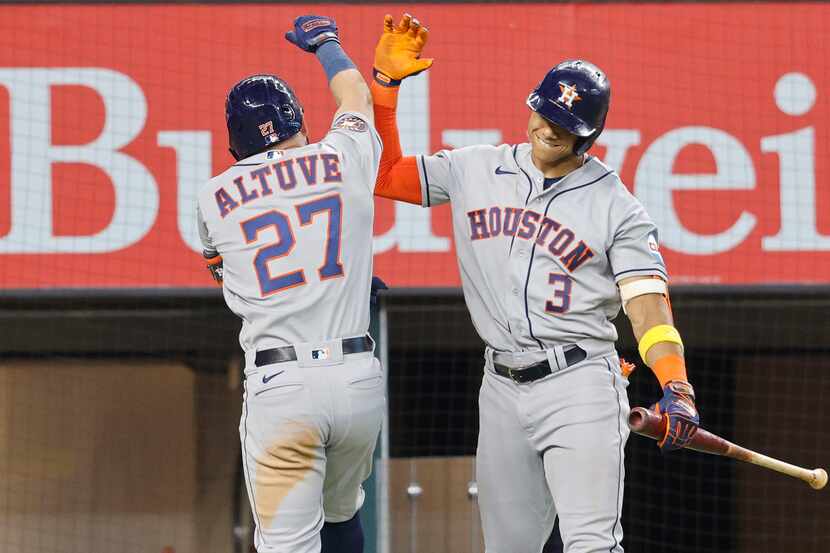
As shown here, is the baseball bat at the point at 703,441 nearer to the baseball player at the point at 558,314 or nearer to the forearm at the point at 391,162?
the baseball player at the point at 558,314

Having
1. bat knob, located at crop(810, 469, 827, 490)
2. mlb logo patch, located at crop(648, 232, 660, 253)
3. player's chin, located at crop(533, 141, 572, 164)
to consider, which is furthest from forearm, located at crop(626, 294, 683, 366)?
bat knob, located at crop(810, 469, 827, 490)

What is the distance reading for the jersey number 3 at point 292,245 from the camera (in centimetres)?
341

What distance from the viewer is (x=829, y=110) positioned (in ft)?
20.3

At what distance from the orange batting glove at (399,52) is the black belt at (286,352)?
0.84 m

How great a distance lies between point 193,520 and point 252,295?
3706 millimetres

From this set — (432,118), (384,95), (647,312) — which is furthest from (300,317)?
(432,118)

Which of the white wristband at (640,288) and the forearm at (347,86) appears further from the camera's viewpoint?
the forearm at (347,86)

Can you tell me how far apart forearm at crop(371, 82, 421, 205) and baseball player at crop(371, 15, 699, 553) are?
0.39 feet

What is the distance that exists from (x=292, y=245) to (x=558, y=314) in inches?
30.1

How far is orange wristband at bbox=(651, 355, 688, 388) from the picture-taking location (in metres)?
3.47

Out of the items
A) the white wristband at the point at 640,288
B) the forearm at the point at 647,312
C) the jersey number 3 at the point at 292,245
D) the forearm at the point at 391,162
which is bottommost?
the forearm at the point at 647,312

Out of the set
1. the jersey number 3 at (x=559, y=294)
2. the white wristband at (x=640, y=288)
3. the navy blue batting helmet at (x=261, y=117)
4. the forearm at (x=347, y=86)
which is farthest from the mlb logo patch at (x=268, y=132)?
the white wristband at (x=640, y=288)

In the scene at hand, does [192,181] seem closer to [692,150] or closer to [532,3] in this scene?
[532,3]

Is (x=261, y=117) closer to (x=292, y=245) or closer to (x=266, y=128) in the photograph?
(x=266, y=128)
